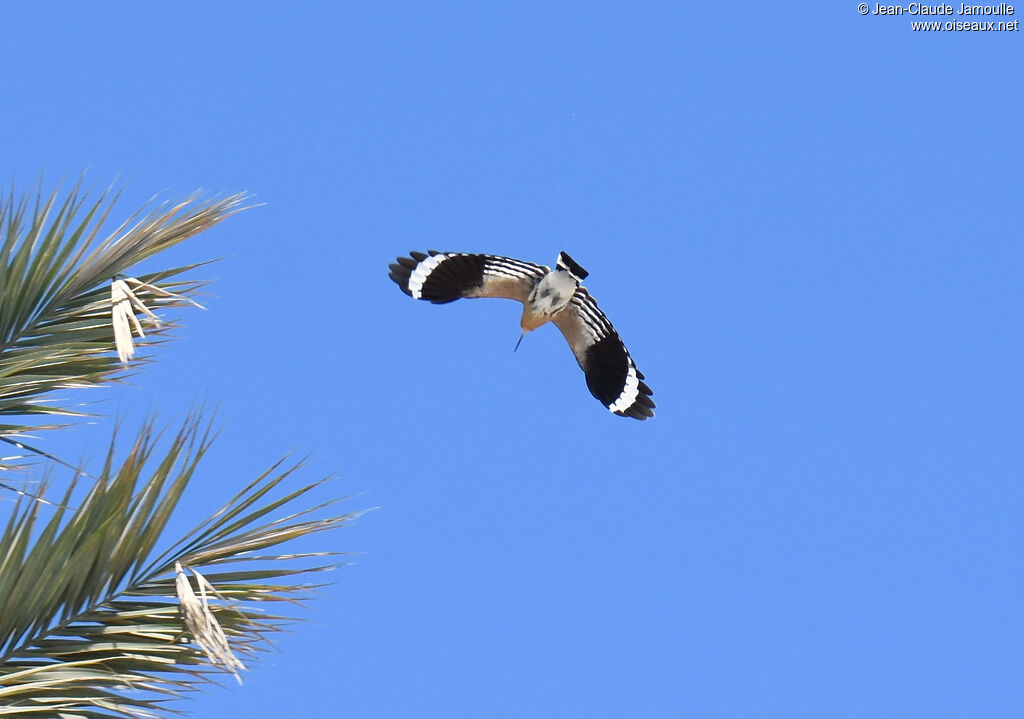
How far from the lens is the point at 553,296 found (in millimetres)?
8016

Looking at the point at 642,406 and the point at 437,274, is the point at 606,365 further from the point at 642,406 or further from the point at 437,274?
the point at 437,274

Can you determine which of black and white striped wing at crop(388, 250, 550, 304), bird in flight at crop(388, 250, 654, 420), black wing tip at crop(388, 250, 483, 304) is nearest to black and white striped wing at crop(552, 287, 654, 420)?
bird in flight at crop(388, 250, 654, 420)

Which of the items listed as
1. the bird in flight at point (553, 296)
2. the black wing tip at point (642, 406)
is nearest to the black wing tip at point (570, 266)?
the bird in flight at point (553, 296)

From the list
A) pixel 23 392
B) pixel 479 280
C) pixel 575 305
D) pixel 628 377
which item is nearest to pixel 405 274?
pixel 479 280

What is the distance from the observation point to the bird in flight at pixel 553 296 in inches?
307

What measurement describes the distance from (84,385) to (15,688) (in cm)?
141

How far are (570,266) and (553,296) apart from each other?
0.20m

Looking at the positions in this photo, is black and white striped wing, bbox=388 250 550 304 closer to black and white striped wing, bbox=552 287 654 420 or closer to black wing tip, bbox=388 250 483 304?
black wing tip, bbox=388 250 483 304

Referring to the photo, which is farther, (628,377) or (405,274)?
(628,377)

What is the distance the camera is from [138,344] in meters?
4.88

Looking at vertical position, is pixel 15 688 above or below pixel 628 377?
below

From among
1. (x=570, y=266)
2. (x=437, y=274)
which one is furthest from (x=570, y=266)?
(x=437, y=274)

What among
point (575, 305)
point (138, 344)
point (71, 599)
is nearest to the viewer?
point (71, 599)

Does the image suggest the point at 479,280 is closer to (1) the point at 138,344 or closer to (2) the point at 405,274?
(2) the point at 405,274
